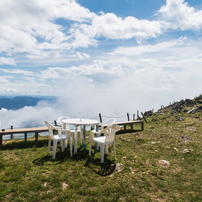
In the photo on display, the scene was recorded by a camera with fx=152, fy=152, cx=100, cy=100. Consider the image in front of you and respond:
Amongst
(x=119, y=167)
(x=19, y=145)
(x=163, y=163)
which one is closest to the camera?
(x=119, y=167)

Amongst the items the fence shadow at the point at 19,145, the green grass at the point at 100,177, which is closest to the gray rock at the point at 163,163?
the green grass at the point at 100,177

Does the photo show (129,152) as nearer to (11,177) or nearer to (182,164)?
(182,164)

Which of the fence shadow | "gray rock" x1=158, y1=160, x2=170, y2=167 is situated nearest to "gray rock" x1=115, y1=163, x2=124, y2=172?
"gray rock" x1=158, y1=160, x2=170, y2=167

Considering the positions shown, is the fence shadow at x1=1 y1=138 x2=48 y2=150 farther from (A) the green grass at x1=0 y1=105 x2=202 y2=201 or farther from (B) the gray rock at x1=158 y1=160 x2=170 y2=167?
(B) the gray rock at x1=158 y1=160 x2=170 y2=167

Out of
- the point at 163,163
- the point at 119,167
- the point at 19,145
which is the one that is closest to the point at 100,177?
the point at 119,167

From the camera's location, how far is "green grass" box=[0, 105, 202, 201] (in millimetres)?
3463

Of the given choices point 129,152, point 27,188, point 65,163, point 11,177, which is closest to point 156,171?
point 129,152

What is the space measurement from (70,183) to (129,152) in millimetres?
3214

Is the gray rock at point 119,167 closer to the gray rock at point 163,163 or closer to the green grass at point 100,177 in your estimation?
the green grass at point 100,177

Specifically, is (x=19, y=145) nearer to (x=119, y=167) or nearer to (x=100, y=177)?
(x=100, y=177)

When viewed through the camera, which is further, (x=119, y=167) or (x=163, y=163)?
(x=163, y=163)

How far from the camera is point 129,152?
253 inches

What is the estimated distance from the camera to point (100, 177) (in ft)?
14.1

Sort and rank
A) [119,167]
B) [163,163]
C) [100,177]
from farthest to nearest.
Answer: [163,163]
[119,167]
[100,177]
